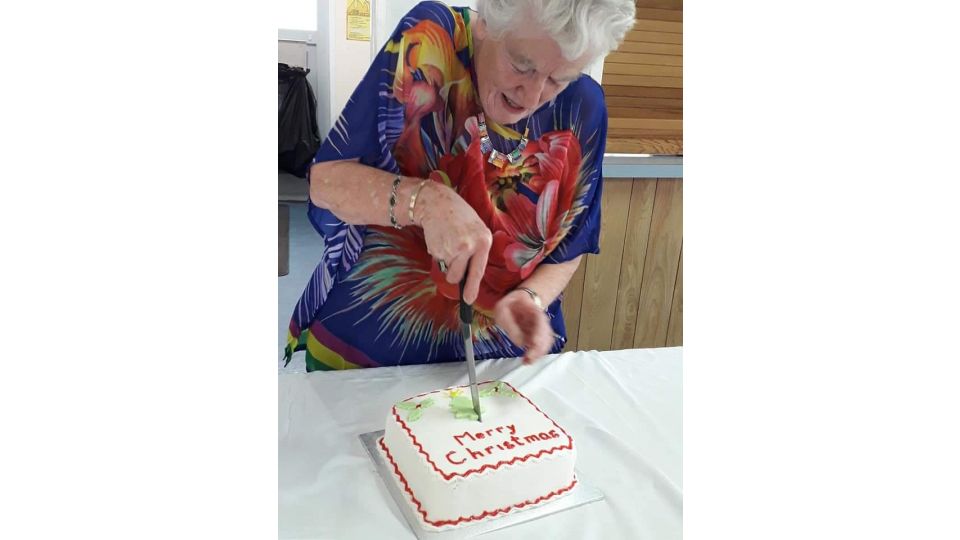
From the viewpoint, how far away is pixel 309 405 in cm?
94

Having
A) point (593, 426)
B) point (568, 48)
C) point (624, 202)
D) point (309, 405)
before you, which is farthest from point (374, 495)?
point (624, 202)

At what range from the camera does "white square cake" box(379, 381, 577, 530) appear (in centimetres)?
71

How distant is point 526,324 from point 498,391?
0.59ft

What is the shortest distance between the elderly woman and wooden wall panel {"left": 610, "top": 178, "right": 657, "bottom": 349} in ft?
3.18

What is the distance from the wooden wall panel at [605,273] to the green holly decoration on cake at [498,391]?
1.27 metres

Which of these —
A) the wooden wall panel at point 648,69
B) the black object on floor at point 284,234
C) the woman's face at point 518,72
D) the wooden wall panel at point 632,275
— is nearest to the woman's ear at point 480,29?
the woman's face at point 518,72

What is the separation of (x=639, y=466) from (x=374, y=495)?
0.37 meters

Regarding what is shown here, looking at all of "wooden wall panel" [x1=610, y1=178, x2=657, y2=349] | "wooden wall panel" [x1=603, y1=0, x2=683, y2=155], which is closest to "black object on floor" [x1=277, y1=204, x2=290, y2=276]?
"wooden wall panel" [x1=603, y1=0, x2=683, y2=155]

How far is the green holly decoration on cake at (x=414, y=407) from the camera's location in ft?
2.66

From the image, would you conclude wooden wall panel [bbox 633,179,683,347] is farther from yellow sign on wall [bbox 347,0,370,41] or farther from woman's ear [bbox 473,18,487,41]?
woman's ear [bbox 473,18,487,41]

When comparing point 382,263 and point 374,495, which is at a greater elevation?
point 382,263

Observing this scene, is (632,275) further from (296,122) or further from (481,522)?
(481,522)

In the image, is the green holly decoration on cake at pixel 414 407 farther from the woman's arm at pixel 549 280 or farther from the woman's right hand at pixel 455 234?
the woman's arm at pixel 549 280
